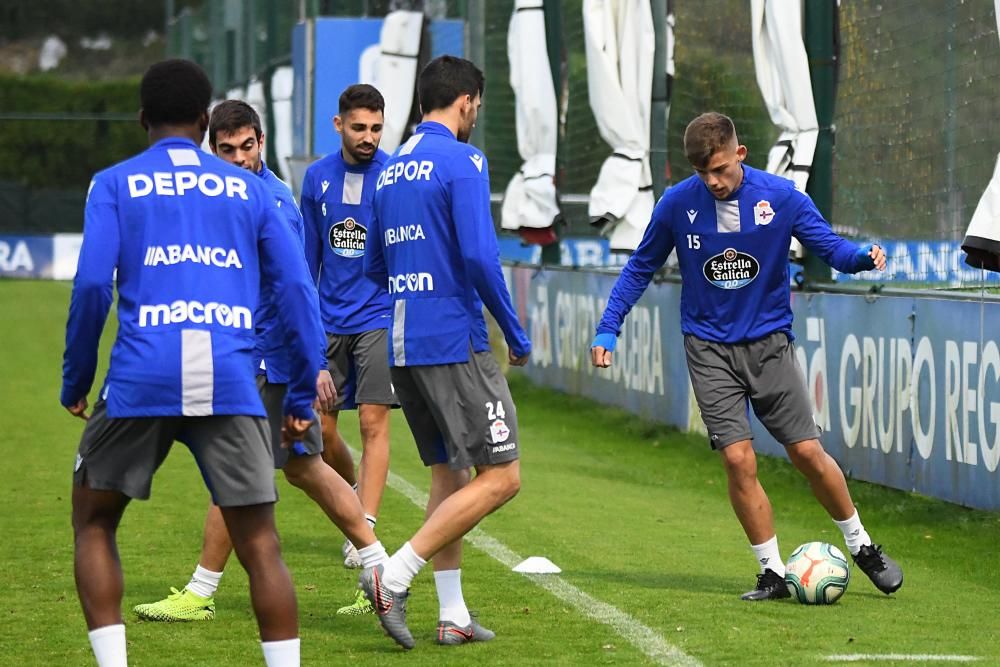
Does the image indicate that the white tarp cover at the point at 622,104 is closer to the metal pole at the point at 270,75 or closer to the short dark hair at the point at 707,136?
the short dark hair at the point at 707,136

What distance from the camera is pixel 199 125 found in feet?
16.9

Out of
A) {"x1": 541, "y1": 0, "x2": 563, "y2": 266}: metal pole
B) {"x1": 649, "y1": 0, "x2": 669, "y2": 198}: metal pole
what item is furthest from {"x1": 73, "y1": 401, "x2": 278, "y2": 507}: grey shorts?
{"x1": 541, "y1": 0, "x2": 563, "y2": 266}: metal pole

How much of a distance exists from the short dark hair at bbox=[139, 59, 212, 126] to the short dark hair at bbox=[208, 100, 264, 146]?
5.85 feet

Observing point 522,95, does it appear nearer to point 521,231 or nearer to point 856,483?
point 521,231

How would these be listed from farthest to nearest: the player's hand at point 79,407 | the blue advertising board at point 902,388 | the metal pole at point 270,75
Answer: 1. the metal pole at point 270,75
2. the blue advertising board at point 902,388
3. the player's hand at point 79,407

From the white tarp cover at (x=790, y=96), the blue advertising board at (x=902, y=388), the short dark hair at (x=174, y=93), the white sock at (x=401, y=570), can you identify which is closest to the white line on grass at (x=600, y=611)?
the white sock at (x=401, y=570)

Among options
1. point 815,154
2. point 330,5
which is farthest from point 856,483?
point 330,5

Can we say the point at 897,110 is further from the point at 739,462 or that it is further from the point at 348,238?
the point at 739,462

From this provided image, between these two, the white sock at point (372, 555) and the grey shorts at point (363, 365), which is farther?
the grey shorts at point (363, 365)

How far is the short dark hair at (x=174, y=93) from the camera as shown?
5.05 meters

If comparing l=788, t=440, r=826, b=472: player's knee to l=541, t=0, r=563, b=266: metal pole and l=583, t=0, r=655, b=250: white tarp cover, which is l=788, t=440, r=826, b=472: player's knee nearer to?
l=583, t=0, r=655, b=250: white tarp cover

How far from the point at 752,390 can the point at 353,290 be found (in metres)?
1.98

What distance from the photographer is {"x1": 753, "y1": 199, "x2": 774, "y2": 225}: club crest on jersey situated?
7.61 meters

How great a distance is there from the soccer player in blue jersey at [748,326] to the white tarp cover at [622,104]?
7884 millimetres
